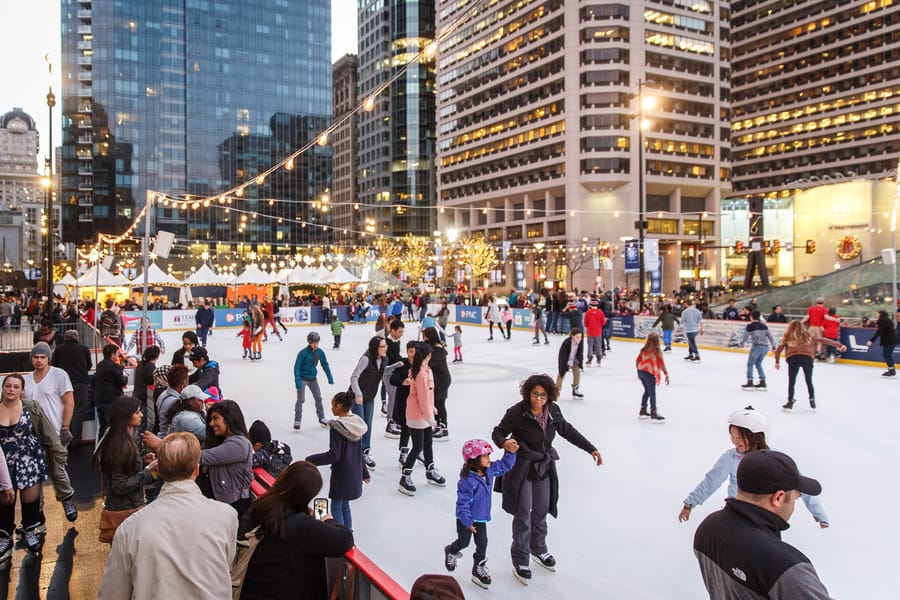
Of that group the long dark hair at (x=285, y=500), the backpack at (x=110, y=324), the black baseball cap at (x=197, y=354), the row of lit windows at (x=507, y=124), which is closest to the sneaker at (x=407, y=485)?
the black baseball cap at (x=197, y=354)

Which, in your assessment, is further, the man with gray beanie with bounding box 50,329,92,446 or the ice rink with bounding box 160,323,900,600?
the man with gray beanie with bounding box 50,329,92,446

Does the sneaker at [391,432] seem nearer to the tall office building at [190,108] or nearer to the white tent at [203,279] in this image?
the white tent at [203,279]

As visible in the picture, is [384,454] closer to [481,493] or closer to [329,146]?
[481,493]

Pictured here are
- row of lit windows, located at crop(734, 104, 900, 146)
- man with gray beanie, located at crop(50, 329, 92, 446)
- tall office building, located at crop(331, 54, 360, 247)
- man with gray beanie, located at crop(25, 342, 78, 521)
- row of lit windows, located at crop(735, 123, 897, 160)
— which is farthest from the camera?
tall office building, located at crop(331, 54, 360, 247)

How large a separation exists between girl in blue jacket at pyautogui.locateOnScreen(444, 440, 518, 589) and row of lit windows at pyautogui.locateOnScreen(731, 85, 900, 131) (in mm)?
77760

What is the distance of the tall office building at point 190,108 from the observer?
85938 mm

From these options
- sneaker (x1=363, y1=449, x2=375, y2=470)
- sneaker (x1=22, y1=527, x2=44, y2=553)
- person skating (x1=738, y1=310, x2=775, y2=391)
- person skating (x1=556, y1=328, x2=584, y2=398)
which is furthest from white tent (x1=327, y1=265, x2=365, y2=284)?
sneaker (x1=22, y1=527, x2=44, y2=553)

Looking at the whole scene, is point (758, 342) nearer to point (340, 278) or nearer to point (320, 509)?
point (320, 509)

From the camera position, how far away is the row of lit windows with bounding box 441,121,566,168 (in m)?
62.7

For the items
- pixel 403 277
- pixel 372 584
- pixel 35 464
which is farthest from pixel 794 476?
pixel 403 277

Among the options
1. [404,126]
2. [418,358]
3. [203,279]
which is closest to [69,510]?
[418,358]

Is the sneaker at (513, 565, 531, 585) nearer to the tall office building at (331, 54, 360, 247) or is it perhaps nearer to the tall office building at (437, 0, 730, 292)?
the tall office building at (437, 0, 730, 292)

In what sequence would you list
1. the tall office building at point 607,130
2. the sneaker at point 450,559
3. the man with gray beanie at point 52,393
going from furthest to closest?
the tall office building at point 607,130
the man with gray beanie at point 52,393
the sneaker at point 450,559

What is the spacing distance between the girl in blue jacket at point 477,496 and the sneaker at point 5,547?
139 inches
